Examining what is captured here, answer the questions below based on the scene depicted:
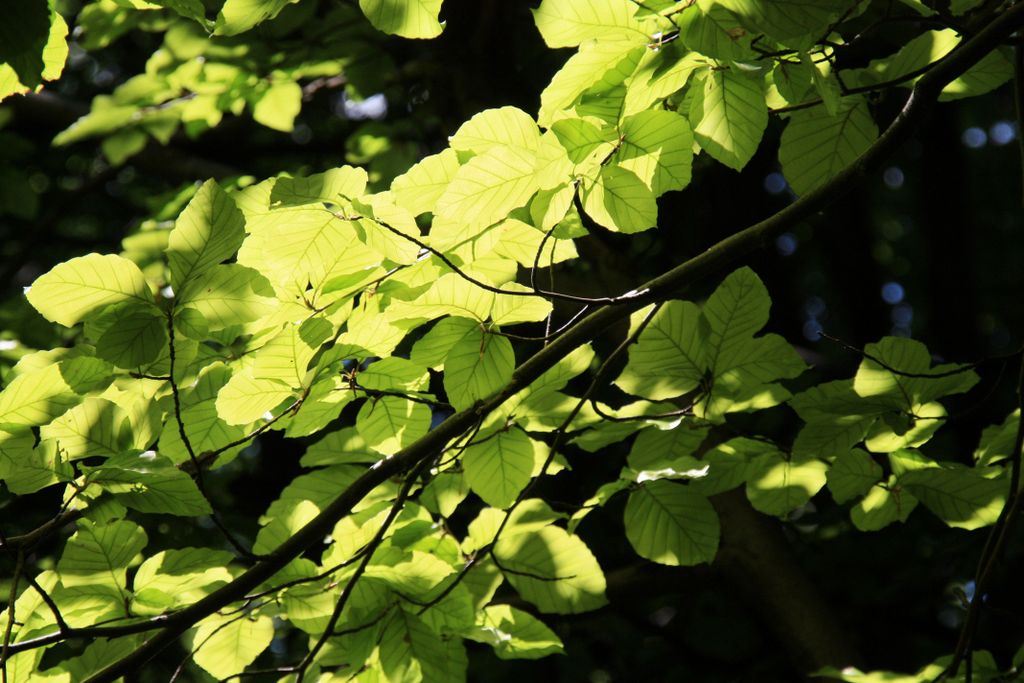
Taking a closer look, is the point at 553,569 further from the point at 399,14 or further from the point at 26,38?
the point at 26,38

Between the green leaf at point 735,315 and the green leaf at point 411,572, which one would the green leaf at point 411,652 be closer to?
the green leaf at point 411,572

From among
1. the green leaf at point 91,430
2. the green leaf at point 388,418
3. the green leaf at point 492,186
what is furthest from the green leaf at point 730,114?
the green leaf at point 91,430

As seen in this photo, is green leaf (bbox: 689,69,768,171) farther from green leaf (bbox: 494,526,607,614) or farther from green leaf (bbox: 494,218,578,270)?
green leaf (bbox: 494,526,607,614)

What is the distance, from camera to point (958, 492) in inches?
54.7

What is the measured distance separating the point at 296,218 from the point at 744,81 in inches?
26.0

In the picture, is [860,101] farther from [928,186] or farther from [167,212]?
[928,186]

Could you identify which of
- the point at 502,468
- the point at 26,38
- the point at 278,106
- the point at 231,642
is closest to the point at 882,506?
the point at 502,468

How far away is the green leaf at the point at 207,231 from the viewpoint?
110 centimetres

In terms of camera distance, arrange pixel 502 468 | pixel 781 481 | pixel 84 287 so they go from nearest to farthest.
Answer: pixel 84 287
pixel 502 468
pixel 781 481

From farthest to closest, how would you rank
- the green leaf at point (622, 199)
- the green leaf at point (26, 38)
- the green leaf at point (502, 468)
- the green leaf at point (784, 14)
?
1. the green leaf at point (502, 468)
2. the green leaf at point (622, 199)
3. the green leaf at point (784, 14)
4. the green leaf at point (26, 38)

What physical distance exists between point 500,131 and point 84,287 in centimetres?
57

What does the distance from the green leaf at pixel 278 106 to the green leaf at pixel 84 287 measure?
1.59 m

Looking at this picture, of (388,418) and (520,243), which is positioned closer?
(520,243)

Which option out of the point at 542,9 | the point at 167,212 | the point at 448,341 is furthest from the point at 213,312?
the point at 167,212
